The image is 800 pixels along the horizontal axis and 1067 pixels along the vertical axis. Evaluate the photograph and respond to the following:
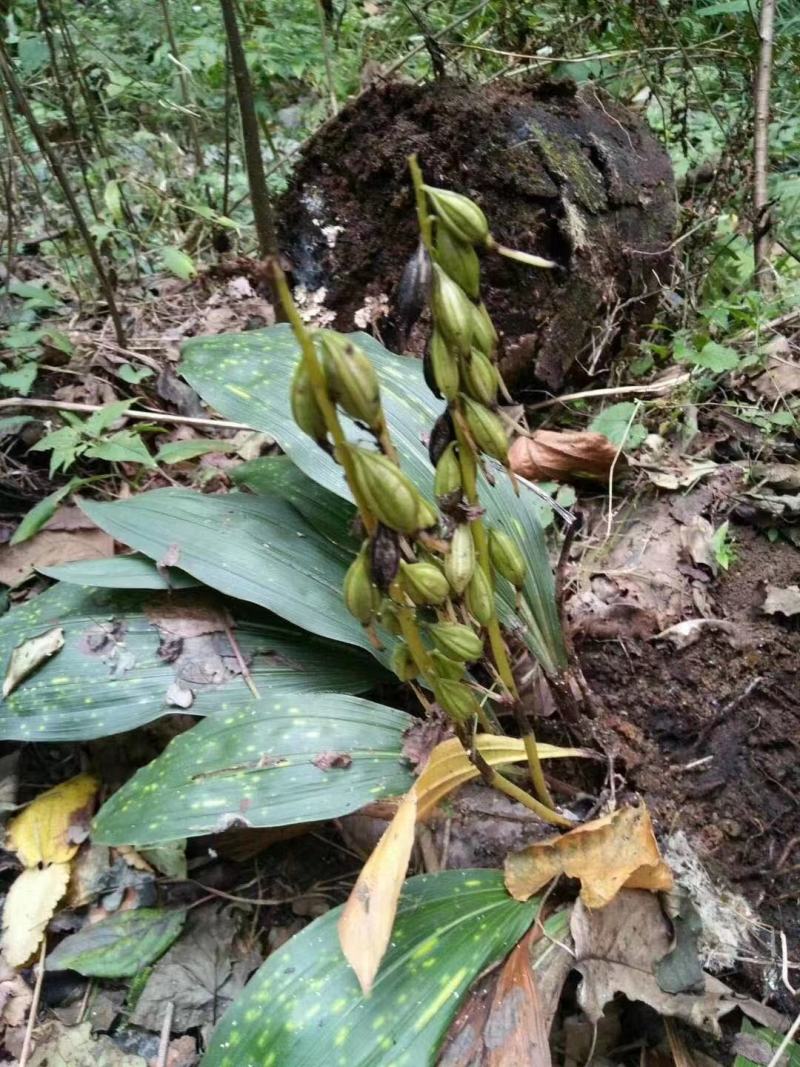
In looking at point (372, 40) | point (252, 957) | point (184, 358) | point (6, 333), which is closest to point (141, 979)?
point (252, 957)

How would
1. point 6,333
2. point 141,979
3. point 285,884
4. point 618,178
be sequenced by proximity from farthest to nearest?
point 6,333 → point 618,178 → point 285,884 → point 141,979

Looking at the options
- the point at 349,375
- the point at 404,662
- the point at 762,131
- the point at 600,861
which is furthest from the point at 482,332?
the point at 762,131

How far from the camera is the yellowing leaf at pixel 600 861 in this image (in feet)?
3.14

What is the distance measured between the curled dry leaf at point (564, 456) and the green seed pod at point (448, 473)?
2.94 ft

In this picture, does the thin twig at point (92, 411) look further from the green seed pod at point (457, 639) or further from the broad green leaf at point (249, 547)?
the green seed pod at point (457, 639)

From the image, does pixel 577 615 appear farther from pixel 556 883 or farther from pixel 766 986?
pixel 766 986

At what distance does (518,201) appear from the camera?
1.74 m

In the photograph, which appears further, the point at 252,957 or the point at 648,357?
the point at 648,357

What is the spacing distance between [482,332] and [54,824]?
1099 millimetres

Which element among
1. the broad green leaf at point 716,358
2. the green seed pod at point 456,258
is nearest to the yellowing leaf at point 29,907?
A: the green seed pod at point 456,258

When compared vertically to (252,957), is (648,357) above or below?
above

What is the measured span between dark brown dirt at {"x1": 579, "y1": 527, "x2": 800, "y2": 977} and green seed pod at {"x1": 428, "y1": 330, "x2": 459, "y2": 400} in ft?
2.46

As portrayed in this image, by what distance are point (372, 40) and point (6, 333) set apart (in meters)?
1.90

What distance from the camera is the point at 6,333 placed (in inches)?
81.0
